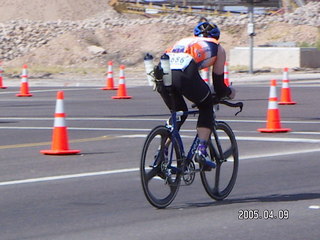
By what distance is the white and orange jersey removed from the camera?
27.8 feet

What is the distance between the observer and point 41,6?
9406cm

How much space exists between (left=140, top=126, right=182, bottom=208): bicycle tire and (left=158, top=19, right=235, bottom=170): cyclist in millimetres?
255

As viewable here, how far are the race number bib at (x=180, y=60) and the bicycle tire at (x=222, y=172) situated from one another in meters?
0.87

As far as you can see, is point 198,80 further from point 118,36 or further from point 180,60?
point 118,36

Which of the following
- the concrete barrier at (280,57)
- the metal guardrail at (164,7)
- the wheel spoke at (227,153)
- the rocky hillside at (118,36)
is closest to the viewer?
the wheel spoke at (227,153)

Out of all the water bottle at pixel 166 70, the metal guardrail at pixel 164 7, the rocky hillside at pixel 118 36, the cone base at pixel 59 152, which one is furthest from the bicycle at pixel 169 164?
the metal guardrail at pixel 164 7

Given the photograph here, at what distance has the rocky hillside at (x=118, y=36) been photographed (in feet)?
174

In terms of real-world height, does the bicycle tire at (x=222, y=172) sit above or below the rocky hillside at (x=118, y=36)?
below

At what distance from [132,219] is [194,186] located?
203cm

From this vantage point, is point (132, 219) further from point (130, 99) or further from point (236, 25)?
point (236, 25)

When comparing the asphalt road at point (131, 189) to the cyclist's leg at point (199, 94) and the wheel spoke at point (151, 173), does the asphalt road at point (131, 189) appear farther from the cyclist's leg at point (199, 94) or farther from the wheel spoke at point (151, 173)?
Answer: the cyclist's leg at point (199, 94)

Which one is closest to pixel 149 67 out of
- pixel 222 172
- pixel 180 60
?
pixel 180 60

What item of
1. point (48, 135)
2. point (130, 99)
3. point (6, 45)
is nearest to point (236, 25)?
point (6, 45)

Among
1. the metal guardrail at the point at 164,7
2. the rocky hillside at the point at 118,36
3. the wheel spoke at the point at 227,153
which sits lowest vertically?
the wheel spoke at the point at 227,153
